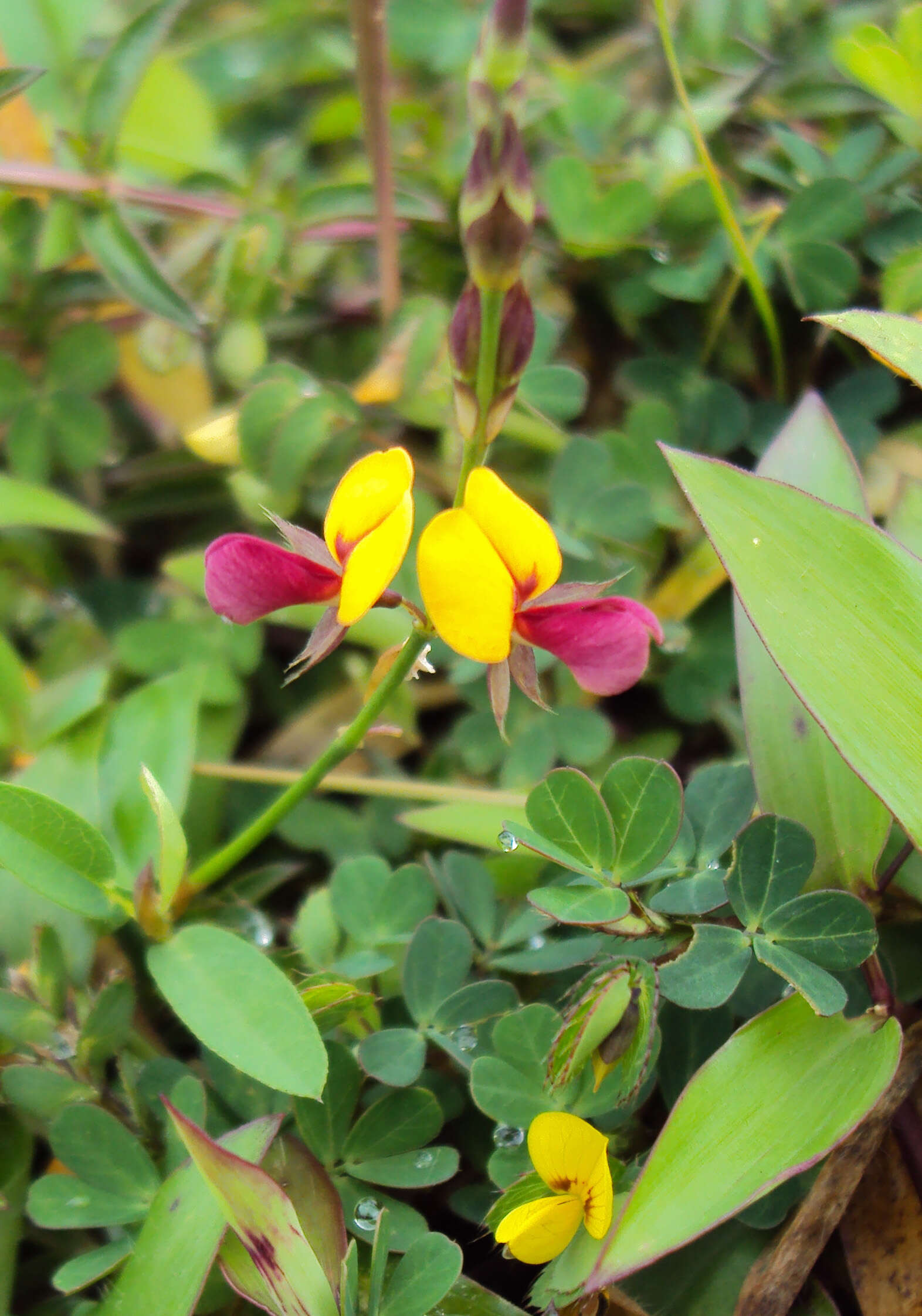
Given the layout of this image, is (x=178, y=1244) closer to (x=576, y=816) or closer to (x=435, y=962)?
(x=435, y=962)

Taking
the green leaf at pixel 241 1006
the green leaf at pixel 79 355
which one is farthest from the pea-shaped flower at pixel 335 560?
the green leaf at pixel 79 355

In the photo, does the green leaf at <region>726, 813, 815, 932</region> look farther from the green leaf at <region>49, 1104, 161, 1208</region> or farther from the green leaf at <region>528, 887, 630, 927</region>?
the green leaf at <region>49, 1104, 161, 1208</region>

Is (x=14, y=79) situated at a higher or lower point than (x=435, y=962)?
higher

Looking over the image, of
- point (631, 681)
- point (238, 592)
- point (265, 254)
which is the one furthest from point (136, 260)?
point (631, 681)

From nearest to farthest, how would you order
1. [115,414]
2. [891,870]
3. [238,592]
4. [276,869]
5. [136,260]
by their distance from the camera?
[238,592] → [891,870] → [276,869] → [136,260] → [115,414]

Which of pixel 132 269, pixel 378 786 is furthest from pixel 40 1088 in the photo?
pixel 132 269

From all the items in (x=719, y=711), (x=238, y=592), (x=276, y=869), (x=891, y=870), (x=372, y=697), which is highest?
(x=238, y=592)

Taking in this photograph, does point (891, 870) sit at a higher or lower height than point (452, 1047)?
higher

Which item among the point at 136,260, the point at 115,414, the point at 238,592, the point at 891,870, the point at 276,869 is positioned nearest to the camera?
the point at 238,592

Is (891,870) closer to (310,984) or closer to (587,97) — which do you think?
(310,984)
